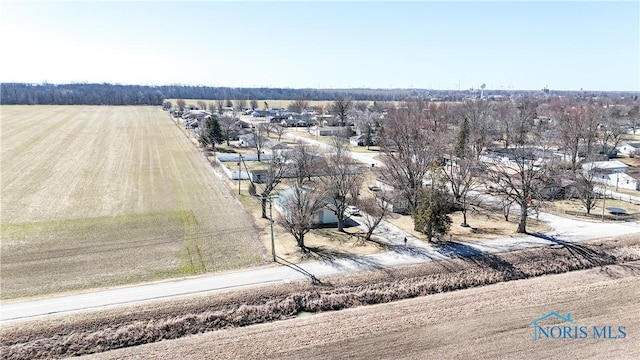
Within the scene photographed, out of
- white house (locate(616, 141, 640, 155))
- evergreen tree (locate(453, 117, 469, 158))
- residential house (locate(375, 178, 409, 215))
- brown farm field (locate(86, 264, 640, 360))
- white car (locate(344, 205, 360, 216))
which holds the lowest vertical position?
brown farm field (locate(86, 264, 640, 360))

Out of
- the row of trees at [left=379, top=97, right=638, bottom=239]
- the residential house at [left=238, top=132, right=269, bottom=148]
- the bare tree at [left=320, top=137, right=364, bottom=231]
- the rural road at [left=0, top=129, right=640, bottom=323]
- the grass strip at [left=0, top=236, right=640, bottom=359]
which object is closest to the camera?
the grass strip at [left=0, top=236, right=640, bottom=359]

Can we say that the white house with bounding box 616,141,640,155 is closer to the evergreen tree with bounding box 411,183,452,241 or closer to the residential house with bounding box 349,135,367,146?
the residential house with bounding box 349,135,367,146

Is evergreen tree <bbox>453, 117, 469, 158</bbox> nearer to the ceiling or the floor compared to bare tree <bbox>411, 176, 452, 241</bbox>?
nearer to the ceiling

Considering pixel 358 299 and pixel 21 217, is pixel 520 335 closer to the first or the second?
pixel 358 299

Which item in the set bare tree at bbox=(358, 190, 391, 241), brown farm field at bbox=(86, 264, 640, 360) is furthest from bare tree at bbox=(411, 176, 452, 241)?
brown farm field at bbox=(86, 264, 640, 360)

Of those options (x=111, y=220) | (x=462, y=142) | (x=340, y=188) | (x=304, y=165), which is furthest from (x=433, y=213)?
(x=462, y=142)

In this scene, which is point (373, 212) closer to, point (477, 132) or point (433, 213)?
point (433, 213)
